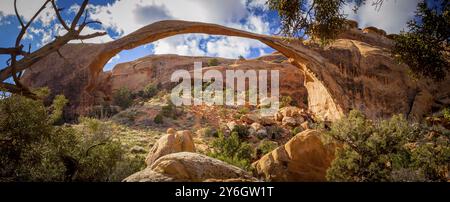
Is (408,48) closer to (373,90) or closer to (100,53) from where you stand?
(373,90)

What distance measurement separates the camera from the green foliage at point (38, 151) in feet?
19.3

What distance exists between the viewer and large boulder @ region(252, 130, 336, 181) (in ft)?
30.7

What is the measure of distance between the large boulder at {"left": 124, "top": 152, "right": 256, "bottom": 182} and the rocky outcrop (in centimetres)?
1256

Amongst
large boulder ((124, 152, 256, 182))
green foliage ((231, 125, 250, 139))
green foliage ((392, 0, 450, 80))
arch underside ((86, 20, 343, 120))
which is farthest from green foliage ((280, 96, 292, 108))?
large boulder ((124, 152, 256, 182))

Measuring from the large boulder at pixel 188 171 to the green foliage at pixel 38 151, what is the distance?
2776 millimetres

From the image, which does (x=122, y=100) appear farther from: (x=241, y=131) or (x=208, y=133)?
(x=241, y=131)

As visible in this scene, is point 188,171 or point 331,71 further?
point 331,71

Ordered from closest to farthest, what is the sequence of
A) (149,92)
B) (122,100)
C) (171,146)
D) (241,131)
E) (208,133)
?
(171,146) < (241,131) < (208,133) < (122,100) < (149,92)

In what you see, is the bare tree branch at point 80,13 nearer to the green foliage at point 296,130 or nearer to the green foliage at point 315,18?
the green foliage at point 315,18

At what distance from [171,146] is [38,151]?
500cm

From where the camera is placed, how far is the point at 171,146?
1081 centimetres

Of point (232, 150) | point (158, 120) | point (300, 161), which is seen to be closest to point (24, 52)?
point (300, 161)

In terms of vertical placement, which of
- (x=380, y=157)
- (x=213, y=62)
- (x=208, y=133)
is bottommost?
(x=208, y=133)

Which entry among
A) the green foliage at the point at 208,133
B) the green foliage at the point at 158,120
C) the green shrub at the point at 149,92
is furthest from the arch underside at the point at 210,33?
the green shrub at the point at 149,92
